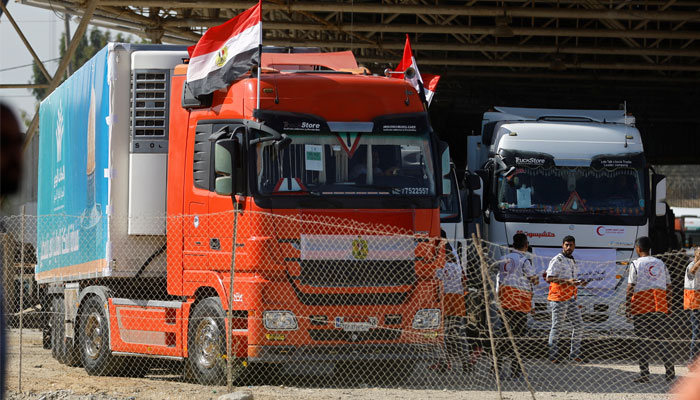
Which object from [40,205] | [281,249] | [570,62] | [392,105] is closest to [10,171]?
[281,249]

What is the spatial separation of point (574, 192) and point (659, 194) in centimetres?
136

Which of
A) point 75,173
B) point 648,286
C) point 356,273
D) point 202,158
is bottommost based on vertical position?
point 648,286

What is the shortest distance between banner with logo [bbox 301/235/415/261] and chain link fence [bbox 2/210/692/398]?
0.04 ft

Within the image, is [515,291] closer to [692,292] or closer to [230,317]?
[692,292]

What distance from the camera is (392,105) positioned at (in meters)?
11.1

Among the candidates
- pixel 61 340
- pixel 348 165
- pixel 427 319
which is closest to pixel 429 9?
pixel 61 340

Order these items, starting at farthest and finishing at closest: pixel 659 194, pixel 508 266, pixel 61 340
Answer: pixel 659 194 → pixel 61 340 → pixel 508 266

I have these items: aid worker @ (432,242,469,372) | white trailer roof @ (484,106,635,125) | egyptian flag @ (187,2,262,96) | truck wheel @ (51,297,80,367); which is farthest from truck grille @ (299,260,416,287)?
white trailer roof @ (484,106,635,125)

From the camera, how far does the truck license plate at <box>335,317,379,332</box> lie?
35.4 ft

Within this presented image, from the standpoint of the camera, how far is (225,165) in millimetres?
10633

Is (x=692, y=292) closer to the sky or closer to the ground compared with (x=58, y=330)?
closer to the sky

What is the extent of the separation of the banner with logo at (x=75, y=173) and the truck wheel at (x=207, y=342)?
1555mm

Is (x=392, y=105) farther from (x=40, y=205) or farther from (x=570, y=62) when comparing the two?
→ (x=570, y=62)

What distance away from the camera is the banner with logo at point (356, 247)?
10656 millimetres
